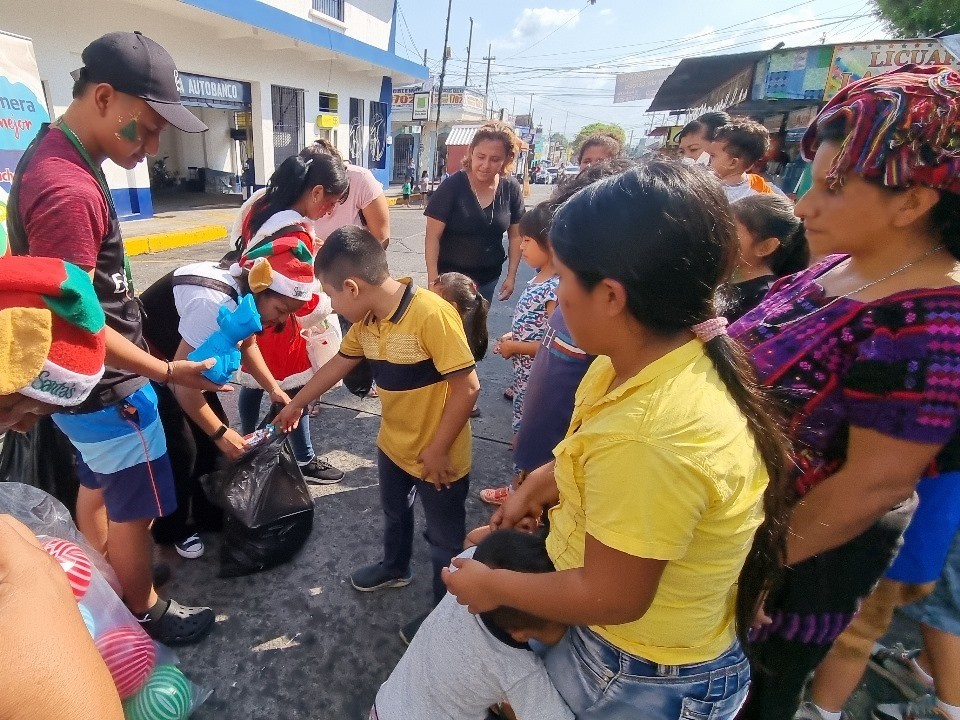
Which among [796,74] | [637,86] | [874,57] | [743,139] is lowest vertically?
[743,139]

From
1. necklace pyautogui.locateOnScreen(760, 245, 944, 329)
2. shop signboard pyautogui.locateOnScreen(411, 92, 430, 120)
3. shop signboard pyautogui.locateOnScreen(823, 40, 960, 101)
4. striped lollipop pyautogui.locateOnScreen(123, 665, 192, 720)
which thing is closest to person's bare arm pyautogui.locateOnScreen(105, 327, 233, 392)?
striped lollipop pyautogui.locateOnScreen(123, 665, 192, 720)

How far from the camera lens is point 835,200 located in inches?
44.8

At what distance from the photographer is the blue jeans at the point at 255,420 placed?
2896 millimetres

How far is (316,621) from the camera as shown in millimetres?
2135

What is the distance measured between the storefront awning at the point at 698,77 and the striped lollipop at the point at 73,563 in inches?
739

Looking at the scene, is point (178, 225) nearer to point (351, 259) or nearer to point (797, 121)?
point (351, 259)

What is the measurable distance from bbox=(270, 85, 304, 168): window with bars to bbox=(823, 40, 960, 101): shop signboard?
44.8ft

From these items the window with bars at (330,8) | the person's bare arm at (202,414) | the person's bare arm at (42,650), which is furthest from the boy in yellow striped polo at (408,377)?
the window with bars at (330,8)

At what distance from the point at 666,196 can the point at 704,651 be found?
876mm

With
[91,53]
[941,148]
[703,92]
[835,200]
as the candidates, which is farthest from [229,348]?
[703,92]

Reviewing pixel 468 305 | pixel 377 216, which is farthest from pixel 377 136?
pixel 468 305

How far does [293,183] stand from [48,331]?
1.80m

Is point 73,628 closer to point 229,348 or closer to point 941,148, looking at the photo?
point 229,348

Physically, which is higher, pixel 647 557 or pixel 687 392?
pixel 687 392
